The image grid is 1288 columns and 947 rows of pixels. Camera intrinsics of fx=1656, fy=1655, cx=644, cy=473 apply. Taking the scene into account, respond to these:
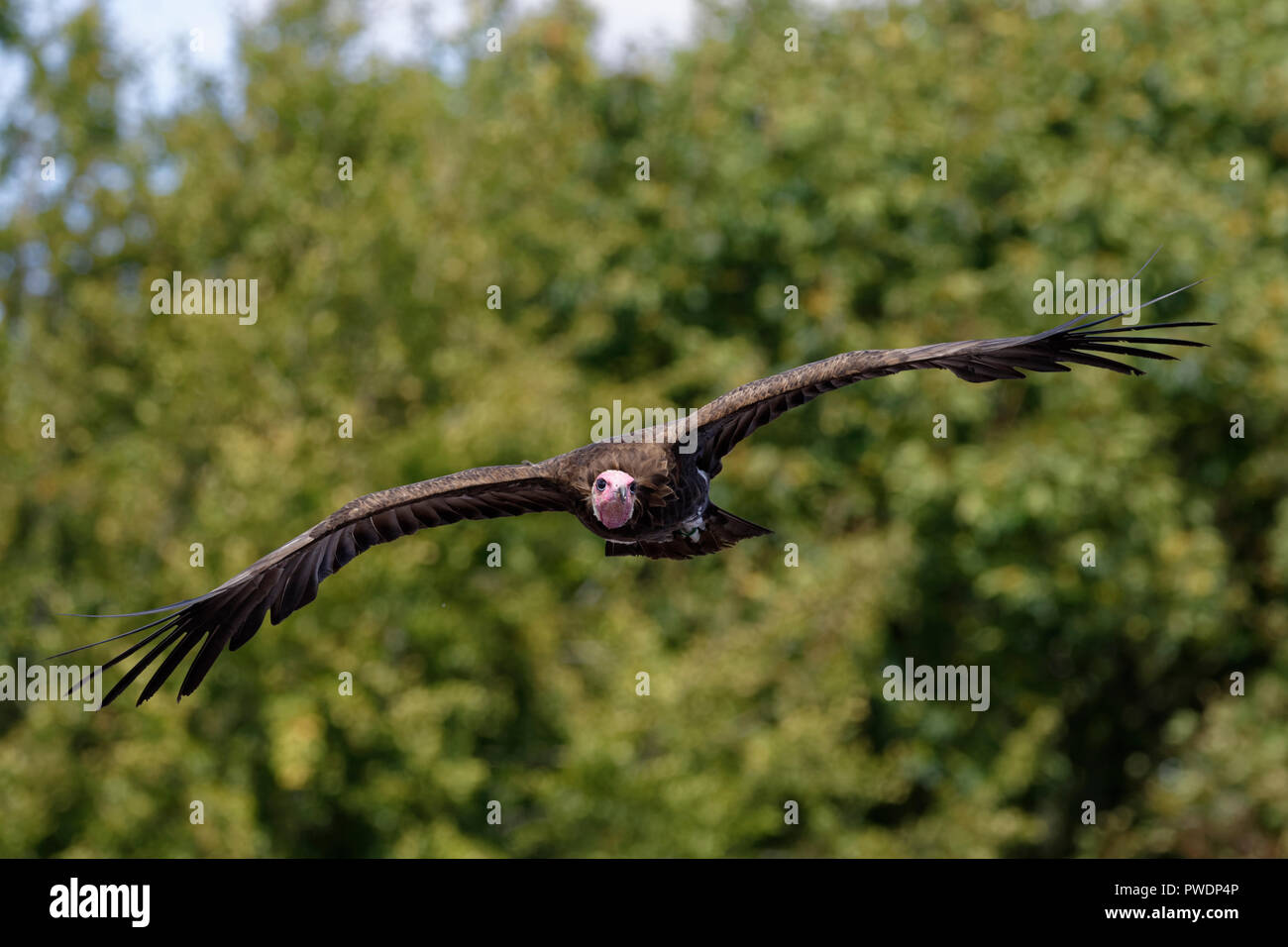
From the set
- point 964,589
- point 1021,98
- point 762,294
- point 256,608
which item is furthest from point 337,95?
point 256,608

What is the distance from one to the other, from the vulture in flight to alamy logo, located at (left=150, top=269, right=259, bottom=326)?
16.3 meters

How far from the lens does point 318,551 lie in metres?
10.2

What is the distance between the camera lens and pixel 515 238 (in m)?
29.3

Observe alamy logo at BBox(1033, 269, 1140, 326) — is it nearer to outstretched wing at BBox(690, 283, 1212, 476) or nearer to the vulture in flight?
the vulture in flight

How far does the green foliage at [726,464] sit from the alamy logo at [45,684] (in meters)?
0.44

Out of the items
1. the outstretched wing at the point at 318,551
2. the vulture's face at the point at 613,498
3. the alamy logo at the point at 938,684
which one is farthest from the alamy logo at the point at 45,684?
the vulture's face at the point at 613,498

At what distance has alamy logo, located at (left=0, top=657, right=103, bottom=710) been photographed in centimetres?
2373

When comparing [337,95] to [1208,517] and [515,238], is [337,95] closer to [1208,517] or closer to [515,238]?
[515,238]

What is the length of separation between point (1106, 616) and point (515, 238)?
12.1m

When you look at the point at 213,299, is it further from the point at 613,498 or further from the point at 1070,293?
the point at 613,498

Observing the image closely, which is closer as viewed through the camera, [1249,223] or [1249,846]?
[1249,846]

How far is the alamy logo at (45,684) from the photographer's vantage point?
23.7 m

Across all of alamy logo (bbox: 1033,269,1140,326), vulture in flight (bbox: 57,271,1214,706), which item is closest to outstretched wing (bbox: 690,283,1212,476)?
vulture in flight (bbox: 57,271,1214,706)

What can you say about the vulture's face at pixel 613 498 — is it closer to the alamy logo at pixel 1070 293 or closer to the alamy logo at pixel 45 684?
the alamy logo at pixel 1070 293
